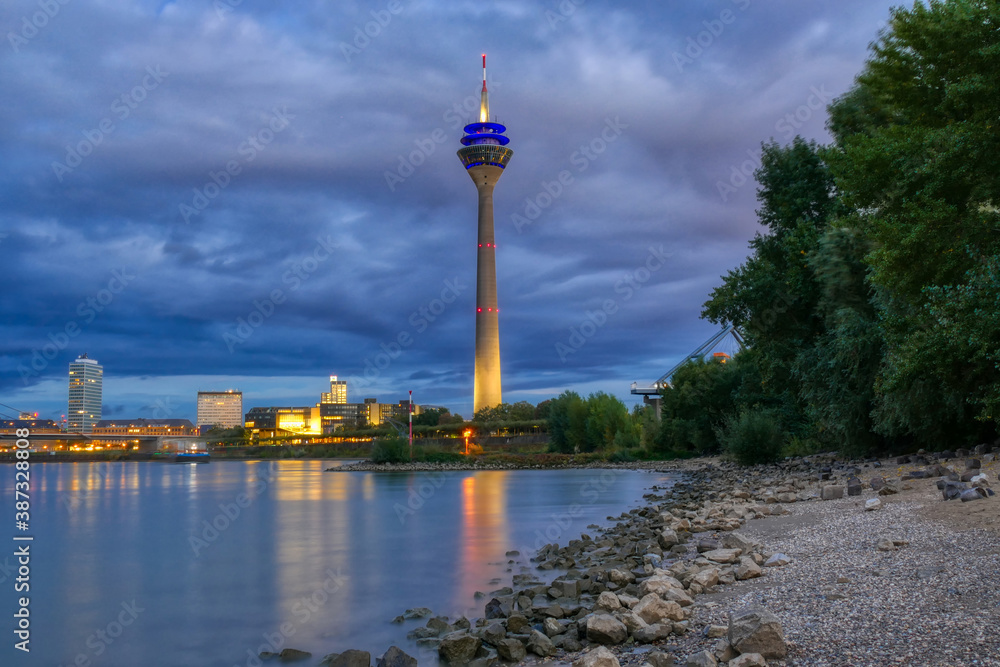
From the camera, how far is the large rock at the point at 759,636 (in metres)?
5.70

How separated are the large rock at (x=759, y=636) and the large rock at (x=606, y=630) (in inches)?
67.9

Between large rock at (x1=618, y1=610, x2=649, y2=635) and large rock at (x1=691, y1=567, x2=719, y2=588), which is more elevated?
large rock at (x1=691, y1=567, x2=719, y2=588)

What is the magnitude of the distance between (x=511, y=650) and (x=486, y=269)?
124 metres

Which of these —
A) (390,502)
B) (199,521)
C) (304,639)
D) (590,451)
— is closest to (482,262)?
(590,451)

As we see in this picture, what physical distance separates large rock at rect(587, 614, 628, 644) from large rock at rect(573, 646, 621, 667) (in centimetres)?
93

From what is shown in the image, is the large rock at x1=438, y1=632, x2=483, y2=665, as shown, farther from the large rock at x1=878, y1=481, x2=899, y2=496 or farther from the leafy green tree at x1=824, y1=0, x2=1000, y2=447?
the leafy green tree at x1=824, y1=0, x2=1000, y2=447

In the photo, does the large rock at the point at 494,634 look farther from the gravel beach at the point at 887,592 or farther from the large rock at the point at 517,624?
the gravel beach at the point at 887,592

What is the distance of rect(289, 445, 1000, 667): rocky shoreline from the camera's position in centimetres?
572

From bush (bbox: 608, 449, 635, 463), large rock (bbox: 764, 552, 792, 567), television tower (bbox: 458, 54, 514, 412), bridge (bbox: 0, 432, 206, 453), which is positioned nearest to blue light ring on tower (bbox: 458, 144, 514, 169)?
television tower (bbox: 458, 54, 514, 412)

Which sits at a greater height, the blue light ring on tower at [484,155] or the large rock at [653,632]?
the blue light ring on tower at [484,155]

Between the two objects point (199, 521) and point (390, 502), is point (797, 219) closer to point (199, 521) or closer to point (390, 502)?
point (390, 502)

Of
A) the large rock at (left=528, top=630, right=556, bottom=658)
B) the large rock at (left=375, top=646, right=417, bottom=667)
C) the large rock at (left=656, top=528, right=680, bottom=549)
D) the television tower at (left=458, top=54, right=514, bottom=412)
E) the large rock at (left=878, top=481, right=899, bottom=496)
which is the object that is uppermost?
the television tower at (left=458, top=54, right=514, bottom=412)

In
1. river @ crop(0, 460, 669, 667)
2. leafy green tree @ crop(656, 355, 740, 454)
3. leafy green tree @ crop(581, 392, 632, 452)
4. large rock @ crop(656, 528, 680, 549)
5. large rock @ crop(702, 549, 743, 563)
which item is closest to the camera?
large rock @ crop(702, 549, 743, 563)

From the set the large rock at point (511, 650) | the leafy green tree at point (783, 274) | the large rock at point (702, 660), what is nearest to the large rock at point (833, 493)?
the large rock at point (511, 650)
